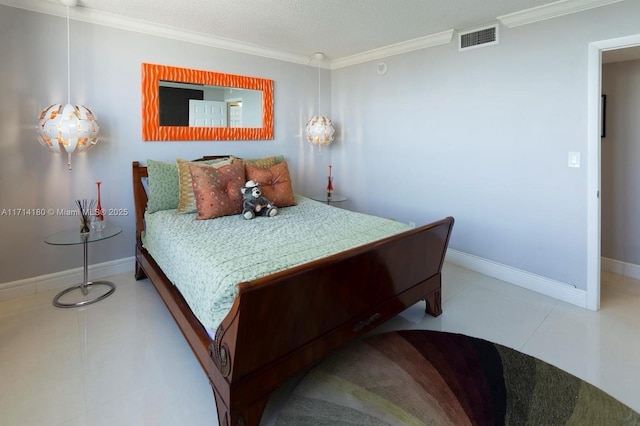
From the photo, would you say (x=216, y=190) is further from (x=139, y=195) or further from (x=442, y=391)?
(x=442, y=391)

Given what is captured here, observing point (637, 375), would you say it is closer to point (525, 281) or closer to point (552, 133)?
point (525, 281)

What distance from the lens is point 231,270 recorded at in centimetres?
174

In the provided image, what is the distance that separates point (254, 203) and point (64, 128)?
1541 mm

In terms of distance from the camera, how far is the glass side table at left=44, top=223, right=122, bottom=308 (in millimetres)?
2613

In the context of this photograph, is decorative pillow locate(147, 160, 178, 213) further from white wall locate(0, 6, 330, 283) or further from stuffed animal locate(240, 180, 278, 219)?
stuffed animal locate(240, 180, 278, 219)

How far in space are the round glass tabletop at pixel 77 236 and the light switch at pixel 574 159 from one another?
375 cm

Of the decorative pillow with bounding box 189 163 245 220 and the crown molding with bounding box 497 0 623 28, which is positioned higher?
the crown molding with bounding box 497 0 623 28

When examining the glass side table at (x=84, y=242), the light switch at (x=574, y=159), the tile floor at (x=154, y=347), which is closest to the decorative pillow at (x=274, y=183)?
the glass side table at (x=84, y=242)

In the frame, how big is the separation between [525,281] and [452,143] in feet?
4.92

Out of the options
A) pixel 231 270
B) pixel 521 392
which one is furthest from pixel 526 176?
pixel 231 270

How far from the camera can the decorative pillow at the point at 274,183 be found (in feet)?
10.6

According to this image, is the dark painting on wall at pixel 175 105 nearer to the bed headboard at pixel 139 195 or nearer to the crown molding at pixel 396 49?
the bed headboard at pixel 139 195

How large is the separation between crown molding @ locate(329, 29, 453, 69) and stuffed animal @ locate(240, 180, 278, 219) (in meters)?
2.35

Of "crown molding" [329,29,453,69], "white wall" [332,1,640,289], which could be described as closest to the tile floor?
"white wall" [332,1,640,289]
